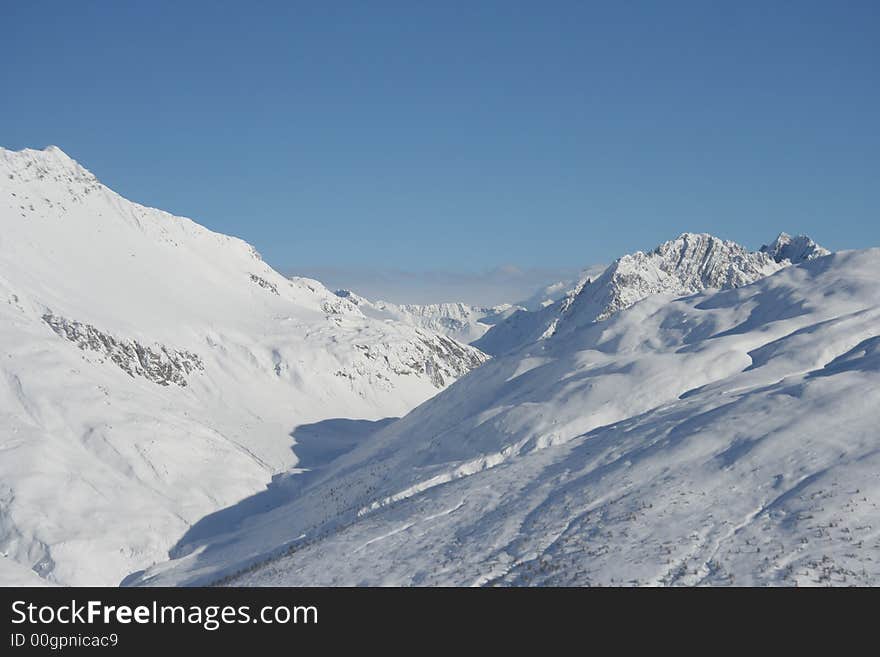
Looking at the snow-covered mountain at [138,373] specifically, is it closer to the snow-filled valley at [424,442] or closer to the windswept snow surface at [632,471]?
the snow-filled valley at [424,442]

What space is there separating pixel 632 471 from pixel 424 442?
112 ft

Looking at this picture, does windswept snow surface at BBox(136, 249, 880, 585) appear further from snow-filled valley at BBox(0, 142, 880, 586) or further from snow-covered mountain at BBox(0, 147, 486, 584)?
snow-covered mountain at BBox(0, 147, 486, 584)

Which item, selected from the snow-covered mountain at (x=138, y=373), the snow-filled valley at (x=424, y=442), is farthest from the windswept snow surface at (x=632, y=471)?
the snow-covered mountain at (x=138, y=373)

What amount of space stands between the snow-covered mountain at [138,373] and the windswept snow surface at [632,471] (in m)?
8.28

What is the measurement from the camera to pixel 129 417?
96.1 meters

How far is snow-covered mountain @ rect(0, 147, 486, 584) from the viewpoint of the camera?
245 ft

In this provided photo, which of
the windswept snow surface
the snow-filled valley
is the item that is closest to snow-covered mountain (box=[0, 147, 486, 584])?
the snow-filled valley

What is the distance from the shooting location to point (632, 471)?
45031 mm

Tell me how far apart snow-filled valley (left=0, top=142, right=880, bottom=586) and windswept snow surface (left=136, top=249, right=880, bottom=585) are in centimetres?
20

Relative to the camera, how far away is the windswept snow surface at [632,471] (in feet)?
106

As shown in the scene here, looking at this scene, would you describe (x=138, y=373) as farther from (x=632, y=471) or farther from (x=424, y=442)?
(x=632, y=471)
